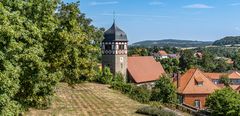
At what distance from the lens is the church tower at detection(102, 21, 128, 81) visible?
65.1 meters

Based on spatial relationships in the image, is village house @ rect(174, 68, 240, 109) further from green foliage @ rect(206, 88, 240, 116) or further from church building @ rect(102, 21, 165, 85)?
green foliage @ rect(206, 88, 240, 116)

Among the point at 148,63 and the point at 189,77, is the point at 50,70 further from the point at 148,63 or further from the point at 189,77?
the point at 148,63

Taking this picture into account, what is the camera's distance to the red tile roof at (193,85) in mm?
53522

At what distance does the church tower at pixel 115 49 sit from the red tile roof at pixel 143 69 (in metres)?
1.83

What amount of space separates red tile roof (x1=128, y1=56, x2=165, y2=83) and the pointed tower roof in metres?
5.06

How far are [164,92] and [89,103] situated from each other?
32.5ft

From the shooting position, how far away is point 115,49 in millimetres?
65438

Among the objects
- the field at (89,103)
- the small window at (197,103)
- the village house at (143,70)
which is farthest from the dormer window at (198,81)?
the village house at (143,70)

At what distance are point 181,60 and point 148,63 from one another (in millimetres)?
Answer: 50536

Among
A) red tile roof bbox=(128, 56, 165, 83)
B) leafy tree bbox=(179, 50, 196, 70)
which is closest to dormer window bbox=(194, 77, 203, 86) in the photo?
red tile roof bbox=(128, 56, 165, 83)

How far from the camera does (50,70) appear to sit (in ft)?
79.6

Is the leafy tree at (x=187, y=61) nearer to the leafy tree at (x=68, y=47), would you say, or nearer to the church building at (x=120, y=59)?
the church building at (x=120, y=59)

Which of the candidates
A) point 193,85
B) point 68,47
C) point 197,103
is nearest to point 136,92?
point 193,85

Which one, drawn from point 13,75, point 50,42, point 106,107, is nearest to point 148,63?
point 106,107
